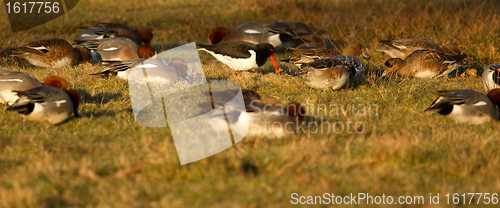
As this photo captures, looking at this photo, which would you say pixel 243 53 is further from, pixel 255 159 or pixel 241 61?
pixel 255 159

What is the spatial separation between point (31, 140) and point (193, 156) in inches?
64.9

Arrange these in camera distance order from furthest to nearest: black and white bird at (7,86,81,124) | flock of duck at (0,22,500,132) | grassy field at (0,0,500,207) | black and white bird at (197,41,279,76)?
black and white bird at (197,41,279,76)
flock of duck at (0,22,500,132)
black and white bird at (7,86,81,124)
grassy field at (0,0,500,207)

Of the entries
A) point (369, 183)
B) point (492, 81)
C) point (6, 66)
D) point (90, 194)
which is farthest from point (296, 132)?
point (6, 66)

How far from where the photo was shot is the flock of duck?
423 cm

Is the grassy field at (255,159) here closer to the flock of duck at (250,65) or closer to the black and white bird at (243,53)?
the flock of duck at (250,65)

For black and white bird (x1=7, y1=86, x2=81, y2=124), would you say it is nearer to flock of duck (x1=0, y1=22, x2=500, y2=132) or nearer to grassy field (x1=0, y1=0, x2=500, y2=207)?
flock of duck (x1=0, y1=22, x2=500, y2=132)

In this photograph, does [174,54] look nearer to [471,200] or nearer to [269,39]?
[269,39]

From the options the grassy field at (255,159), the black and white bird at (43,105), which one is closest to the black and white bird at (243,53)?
the grassy field at (255,159)

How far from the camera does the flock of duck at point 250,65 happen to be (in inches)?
166

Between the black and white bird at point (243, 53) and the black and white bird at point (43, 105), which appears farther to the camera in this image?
the black and white bird at point (243, 53)

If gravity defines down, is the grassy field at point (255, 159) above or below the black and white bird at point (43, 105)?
below

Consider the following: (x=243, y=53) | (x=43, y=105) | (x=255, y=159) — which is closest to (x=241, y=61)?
(x=243, y=53)

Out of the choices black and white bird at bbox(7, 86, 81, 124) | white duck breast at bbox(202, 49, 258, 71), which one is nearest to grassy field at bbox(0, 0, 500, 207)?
black and white bird at bbox(7, 86, 81, 124)

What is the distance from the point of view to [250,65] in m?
6.60
